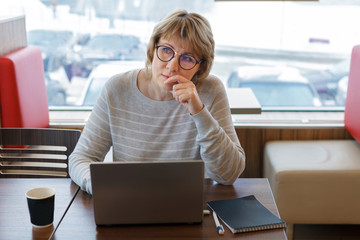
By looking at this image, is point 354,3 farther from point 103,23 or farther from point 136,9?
point 103,23

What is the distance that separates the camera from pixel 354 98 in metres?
2.45

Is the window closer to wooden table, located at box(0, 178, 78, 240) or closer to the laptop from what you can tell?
wooden table, located at box(0, 178, 78, 240)

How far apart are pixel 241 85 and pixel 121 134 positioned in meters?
1.63

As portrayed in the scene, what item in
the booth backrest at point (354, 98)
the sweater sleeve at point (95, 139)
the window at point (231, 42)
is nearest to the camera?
the sweater sleeve at point (95, 139)

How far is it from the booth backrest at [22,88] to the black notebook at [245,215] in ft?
4.46

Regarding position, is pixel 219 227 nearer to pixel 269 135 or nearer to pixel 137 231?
pixel 137 231

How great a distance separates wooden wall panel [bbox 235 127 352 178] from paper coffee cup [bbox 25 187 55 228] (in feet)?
5.34

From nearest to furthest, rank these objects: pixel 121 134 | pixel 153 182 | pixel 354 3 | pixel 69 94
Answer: pixel 153 182 < pixel 121 134 < pixel 354 3 < pixel 69 94

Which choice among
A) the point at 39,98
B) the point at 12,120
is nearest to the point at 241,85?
the point at 39,98

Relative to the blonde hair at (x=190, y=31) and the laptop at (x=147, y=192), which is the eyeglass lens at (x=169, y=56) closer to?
the blonde hair at (x=190, y=31)

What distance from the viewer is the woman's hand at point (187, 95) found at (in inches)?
54.9

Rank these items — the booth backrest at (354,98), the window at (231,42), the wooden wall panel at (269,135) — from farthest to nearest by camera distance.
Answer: the window at (231,42), the wooden wall panel at (269,135), the booth backrest at (354,98)

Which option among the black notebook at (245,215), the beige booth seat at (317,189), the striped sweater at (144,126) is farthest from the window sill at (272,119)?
the black notebook at (245,215)

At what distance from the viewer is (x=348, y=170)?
2186 millimetres
